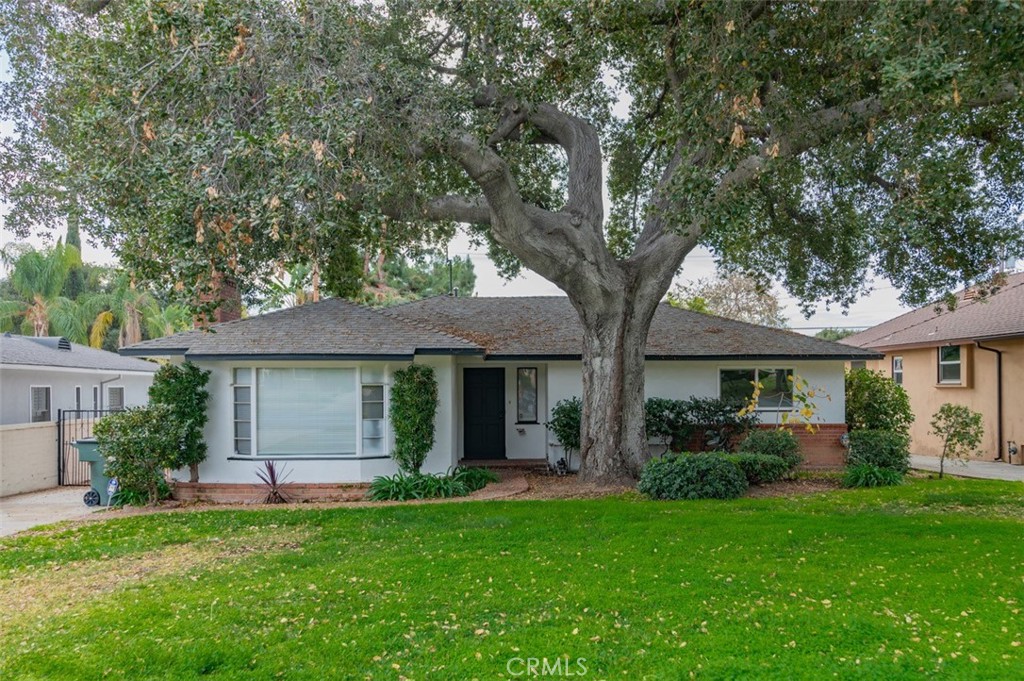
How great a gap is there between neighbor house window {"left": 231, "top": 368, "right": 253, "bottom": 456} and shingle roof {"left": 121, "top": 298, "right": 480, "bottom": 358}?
26.3 inches

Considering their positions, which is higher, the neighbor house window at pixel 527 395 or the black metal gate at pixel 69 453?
the neighbor house window at pixel 527 395

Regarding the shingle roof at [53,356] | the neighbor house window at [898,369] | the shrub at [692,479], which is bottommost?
the shrub at [692,479]

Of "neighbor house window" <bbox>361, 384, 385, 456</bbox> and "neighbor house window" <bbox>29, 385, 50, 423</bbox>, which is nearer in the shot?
"neighbor house window" <bbox>361, 384, 385, 456</bbox>

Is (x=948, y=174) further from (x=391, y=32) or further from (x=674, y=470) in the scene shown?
(x=391, y=32)

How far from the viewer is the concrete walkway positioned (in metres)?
13.7

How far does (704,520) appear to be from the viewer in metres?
8.91

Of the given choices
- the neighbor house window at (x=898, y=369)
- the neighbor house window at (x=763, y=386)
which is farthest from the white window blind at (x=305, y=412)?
the neighbor house window at (x=898, y=369)

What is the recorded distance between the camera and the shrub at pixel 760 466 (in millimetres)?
11625

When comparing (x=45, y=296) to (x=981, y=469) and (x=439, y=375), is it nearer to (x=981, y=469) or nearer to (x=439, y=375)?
(x=439, y=375)

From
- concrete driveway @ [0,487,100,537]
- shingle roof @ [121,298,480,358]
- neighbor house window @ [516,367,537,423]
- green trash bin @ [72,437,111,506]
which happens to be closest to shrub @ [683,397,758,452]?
neighbor house window @ [516,367,537,423]

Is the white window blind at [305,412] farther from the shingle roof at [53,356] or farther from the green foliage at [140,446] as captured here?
the shingle roof at [53,356]

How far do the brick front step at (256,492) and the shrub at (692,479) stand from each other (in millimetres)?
4885

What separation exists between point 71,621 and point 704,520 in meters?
7.12

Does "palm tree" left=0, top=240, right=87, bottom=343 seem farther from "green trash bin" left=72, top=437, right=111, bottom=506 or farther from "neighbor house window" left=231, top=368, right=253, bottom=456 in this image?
"neighbor house window" left=231, top=368, right=253, bottom=456
